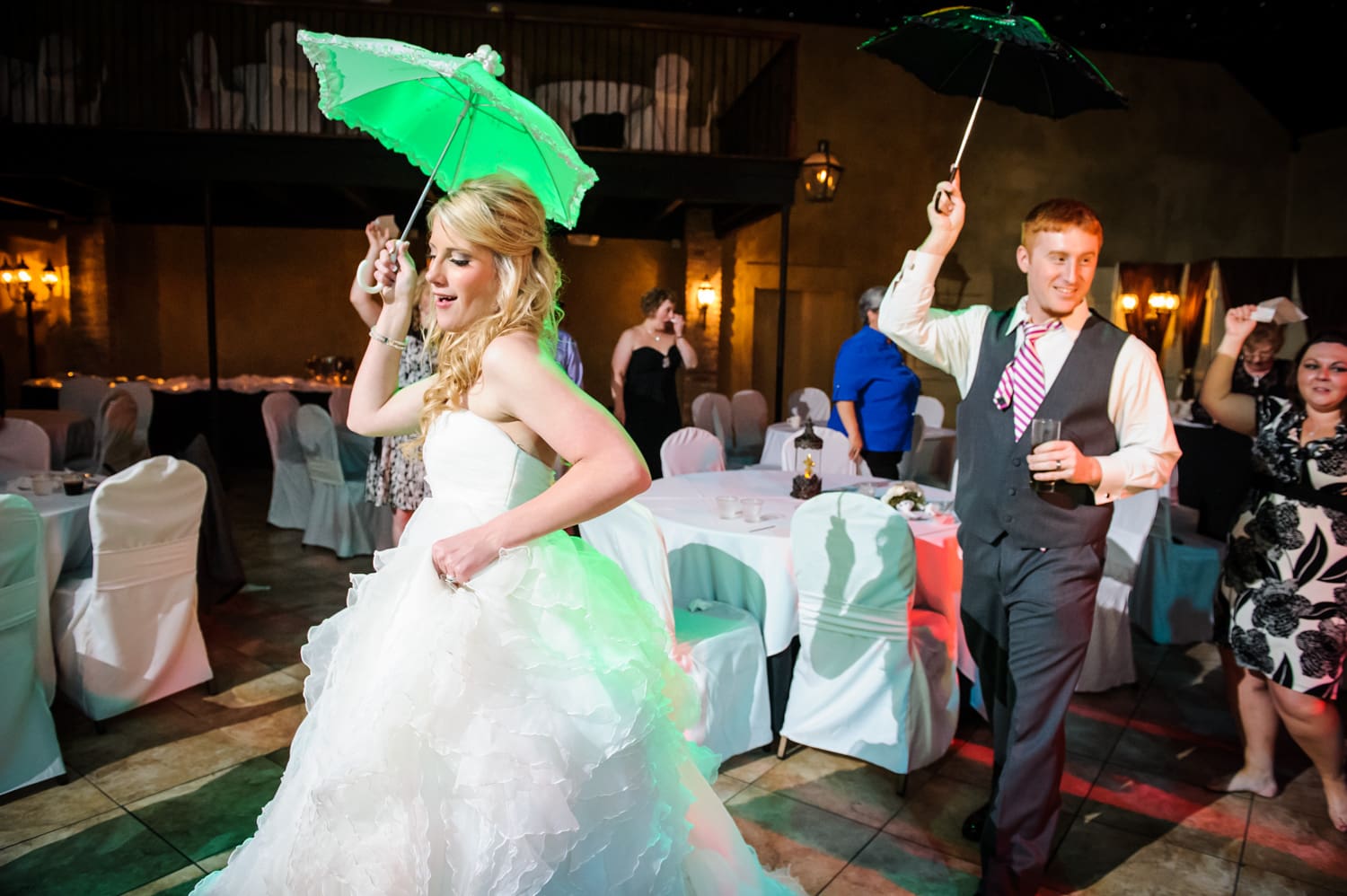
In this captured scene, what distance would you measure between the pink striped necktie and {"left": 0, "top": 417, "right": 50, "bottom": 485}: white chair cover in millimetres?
4488

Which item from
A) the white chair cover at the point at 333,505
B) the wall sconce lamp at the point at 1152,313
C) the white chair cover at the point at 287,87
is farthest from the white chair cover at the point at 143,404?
the wall sconce lamp at the point at 1152,313

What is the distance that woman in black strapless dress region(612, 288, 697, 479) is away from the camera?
5449 mm

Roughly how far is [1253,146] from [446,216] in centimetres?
1363

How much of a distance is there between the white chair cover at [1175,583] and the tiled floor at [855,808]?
626mm

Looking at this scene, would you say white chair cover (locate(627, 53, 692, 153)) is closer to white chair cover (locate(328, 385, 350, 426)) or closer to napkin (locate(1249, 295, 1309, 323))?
white chair cover (locate(328, 385, 350, 426))

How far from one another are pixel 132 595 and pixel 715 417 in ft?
15.4

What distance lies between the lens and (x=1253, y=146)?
462 inches

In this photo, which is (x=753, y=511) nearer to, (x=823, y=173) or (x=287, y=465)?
(x=287, y=465)

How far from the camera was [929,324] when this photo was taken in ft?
7.25

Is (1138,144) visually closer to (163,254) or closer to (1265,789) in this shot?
(1265,789)

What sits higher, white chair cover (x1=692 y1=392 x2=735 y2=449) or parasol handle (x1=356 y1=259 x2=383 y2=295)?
parasol handle (x1=356 y1=259 x2=383 y2=295)

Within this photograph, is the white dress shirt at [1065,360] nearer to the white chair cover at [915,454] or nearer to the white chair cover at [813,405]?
the white chair cover at [915,454]

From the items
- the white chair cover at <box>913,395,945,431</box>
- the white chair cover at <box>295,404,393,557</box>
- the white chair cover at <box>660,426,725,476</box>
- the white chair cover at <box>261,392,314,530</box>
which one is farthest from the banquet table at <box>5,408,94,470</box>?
the white chair cover at <box>913,395,945,431</box>

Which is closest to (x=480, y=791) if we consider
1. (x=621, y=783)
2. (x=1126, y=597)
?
(x=621, y=783)
